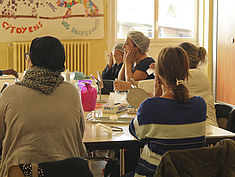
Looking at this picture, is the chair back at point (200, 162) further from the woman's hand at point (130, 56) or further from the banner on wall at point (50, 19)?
the banner on wall at point (50, 19)

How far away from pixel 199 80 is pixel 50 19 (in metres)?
3.79

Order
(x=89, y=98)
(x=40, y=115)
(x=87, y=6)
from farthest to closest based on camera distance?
(x=87, y=6), (x=89, y=98), (x=40, y=115)

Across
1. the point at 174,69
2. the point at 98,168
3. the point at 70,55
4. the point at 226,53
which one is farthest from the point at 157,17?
the point at 174,69

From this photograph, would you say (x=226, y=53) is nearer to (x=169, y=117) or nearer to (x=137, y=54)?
(x=137, y=54)

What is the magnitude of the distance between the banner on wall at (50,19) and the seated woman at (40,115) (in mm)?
4249

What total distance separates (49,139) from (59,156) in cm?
9

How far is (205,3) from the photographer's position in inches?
231

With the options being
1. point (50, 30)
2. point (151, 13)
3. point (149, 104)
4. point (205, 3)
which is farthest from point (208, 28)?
point (149, 104)

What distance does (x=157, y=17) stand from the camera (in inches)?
237

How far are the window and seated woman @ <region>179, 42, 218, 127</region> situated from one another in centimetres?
351

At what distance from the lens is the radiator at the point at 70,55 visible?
223 inches

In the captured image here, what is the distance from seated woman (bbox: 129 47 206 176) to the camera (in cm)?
151

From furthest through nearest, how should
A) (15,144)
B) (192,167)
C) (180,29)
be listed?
(180,29) → (15,144) → (192,167)

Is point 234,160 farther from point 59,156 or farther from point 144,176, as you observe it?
point 59,156
